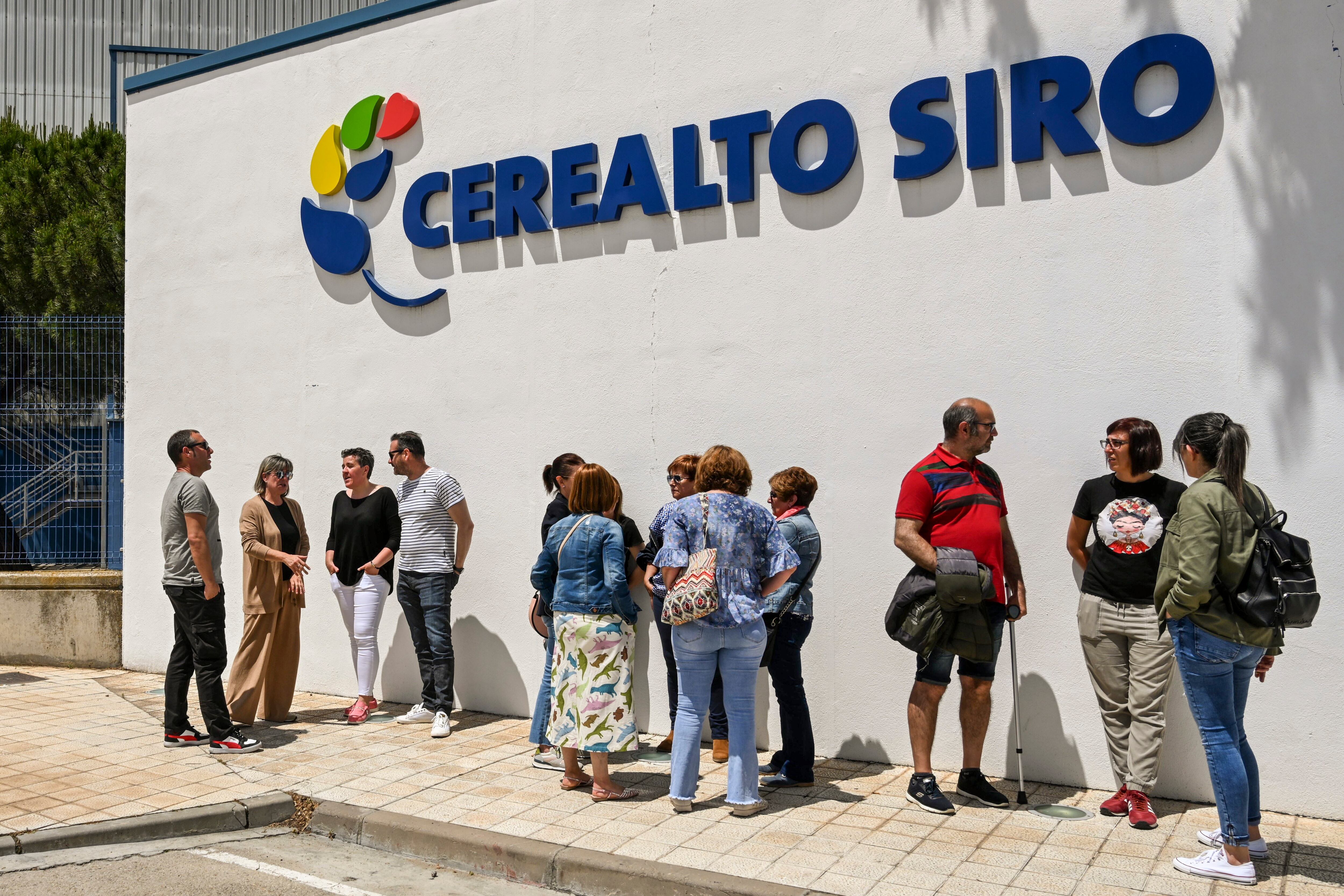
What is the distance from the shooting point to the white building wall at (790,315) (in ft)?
18.5

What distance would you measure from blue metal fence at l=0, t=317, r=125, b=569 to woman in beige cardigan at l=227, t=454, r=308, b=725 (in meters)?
3.39

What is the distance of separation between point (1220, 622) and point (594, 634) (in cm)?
286

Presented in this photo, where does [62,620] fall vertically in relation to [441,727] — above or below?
above

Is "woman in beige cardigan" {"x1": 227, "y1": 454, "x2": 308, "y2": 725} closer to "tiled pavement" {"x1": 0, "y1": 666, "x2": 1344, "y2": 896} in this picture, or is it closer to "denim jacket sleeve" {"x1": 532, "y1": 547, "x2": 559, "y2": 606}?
"tiled pavement" {"x1": 0, "y1": 666, "x2": 1344, "y2": 896}

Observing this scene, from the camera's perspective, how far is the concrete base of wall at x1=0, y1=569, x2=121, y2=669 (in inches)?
394

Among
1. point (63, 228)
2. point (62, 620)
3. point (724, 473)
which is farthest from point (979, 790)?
point (63, 228)

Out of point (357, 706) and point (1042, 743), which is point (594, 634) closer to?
point (1042, 743)

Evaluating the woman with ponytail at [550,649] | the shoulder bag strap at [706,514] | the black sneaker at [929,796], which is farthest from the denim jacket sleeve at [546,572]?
the black sneaker at [929,796]

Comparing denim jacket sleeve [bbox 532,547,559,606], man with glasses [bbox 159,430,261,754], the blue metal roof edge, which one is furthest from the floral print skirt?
the blue metal roof edge

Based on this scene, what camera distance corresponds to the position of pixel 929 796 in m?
5.56

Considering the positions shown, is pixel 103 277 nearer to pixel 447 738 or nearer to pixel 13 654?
pixel 13 654

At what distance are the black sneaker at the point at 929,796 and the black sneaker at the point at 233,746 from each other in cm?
398

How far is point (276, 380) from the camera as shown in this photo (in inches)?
357

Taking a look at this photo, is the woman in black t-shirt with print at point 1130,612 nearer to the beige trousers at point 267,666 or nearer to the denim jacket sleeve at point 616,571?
the denim jacket sleeve at point 616,571
